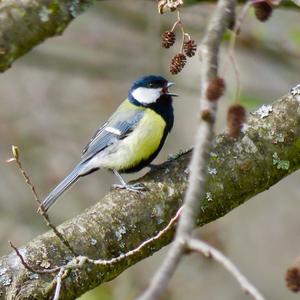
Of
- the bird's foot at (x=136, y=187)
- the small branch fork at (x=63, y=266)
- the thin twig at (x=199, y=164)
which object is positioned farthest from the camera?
the bird's foot at (x=136, y=187)

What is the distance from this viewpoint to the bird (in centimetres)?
366

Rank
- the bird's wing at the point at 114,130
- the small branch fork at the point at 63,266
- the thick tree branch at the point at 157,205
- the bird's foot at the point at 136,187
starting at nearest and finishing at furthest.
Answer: the small branch fork at the point at 63,266
the thick tree branch at the point at 157,205
the bird's foot at the point at 136,187
the bird's wing at the point at 114,130

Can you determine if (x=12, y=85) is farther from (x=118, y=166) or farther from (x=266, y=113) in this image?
(x=266, y=113)

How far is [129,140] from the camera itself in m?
3.70

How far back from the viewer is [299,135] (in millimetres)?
2740

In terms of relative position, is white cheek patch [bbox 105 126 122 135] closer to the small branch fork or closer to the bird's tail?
the bird's tail

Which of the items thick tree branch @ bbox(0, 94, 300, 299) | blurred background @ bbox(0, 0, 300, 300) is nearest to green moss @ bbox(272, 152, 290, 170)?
thick tree branch @ bbox(0, 94, 300, 299)

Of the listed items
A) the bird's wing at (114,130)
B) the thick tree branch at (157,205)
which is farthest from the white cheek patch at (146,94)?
the thick tree branch at (157,205)

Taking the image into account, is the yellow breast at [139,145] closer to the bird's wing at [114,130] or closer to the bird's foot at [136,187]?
the bird's wing at [114,130]

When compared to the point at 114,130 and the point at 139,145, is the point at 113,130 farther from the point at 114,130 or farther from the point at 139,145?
the point at 139,145

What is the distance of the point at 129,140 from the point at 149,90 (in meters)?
0.36

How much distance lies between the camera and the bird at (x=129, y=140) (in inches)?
144

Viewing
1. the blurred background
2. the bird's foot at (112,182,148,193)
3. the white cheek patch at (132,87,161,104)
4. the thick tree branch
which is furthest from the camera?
the blurred background

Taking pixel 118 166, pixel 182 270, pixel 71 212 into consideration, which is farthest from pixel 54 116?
pixel 118 166
